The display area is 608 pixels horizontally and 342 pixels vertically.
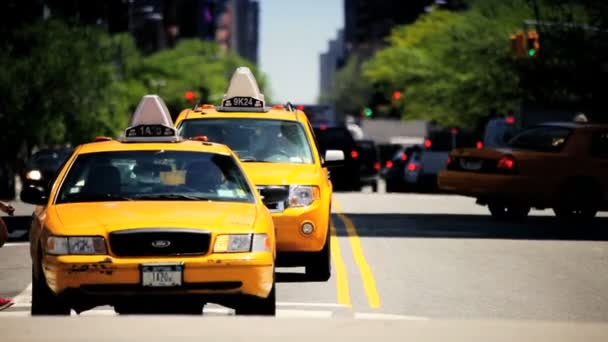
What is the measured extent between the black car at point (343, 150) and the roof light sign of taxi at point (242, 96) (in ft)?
65.5

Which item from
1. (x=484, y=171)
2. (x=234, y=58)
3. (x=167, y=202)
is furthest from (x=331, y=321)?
(x=234, y=58)

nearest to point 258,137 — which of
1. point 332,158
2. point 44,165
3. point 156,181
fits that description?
point 332,158

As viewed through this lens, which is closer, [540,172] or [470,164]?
[540,172]

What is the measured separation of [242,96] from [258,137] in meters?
1.71

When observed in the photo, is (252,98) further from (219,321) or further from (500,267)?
(219,321)

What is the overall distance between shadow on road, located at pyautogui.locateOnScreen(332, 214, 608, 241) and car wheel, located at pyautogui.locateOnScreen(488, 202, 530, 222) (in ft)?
0.53

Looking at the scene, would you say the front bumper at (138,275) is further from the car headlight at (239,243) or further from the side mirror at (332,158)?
the side mirror at (332,158)

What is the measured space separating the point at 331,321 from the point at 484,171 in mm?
15971

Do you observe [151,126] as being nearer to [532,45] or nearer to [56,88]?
[532,45]

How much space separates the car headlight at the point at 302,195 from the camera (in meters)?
14.3

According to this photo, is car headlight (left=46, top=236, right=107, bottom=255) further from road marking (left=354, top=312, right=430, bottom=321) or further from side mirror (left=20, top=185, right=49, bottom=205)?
road marking (left=354, top=312, right=430, bottom=321)

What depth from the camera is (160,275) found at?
10.3m

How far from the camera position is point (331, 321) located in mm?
9781

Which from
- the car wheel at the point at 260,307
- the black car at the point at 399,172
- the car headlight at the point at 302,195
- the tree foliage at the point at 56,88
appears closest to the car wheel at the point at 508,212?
the car headlight at the point at 302,195
